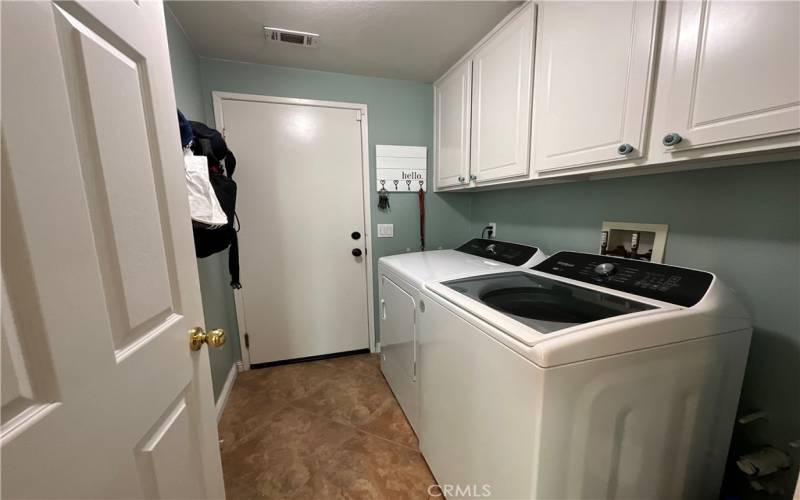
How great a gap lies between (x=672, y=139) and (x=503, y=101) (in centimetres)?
86

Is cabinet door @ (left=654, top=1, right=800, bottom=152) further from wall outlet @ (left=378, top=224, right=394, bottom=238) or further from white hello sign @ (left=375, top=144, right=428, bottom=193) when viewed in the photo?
wall outlet @ (left=378, top=224, right=394, bottom=238)

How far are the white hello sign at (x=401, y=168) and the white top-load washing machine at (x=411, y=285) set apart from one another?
70 cm

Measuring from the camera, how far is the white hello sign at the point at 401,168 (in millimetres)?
2344

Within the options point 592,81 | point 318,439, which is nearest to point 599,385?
point 592,81

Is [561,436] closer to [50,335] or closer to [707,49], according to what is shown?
[50,335]

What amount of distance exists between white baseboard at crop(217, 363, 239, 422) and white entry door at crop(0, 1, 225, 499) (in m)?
1.26

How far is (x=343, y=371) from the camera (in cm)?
231

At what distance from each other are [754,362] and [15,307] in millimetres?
1896

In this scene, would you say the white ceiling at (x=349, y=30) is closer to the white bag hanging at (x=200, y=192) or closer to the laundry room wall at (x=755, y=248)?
the white bag hanging at (x=200, y=192)

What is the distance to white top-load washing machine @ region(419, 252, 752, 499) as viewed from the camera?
0.73m

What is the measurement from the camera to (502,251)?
5.95 ft

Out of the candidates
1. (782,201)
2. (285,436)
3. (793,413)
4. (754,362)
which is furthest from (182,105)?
(793,413)

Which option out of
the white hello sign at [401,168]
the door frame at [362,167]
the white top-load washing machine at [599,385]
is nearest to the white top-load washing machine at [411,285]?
the white top-load washing machine at [599,385]

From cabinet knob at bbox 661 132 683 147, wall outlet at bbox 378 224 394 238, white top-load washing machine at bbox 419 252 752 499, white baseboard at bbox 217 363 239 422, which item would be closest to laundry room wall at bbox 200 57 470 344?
wall outlet at bbox 378 224 394 238
